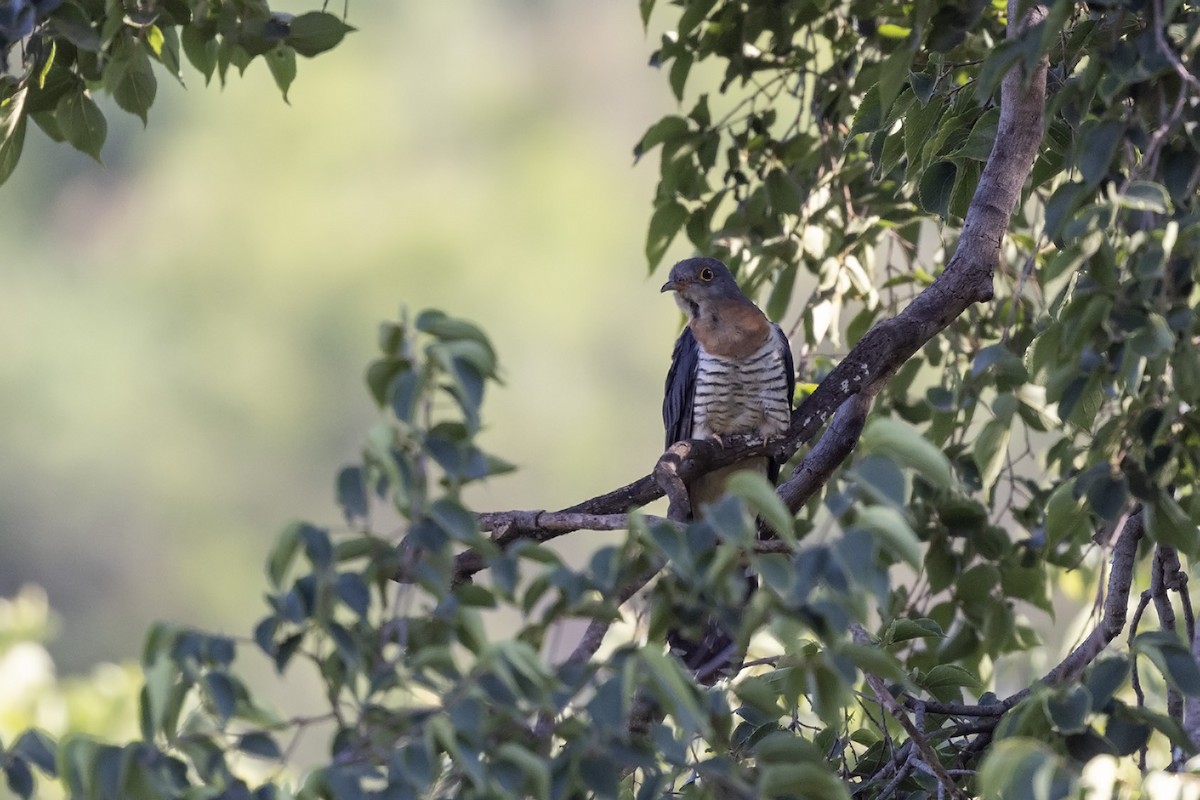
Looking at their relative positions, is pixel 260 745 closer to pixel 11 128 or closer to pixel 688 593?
pixel 688 593

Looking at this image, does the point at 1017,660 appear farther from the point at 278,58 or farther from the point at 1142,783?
the point at 278,58

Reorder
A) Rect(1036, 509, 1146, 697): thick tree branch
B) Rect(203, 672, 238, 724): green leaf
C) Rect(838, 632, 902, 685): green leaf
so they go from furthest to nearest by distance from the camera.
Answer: Rect(1036, 509, 1146, 697): thick tree branch < Rect(838, 632, 902, 685): green leaf < Rect(203, 672, 238, 724): green leaf

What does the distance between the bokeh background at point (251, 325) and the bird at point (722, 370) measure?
16.3 m

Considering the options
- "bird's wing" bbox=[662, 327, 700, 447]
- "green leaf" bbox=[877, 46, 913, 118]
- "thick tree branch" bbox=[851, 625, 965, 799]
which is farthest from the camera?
"bird's wing" bbox=[662, 327, 700, 447]

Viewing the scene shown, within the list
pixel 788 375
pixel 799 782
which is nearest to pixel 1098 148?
pixel 799 782

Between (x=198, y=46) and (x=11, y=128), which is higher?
(x=198, y=46)

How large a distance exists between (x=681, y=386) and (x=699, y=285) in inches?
13.2

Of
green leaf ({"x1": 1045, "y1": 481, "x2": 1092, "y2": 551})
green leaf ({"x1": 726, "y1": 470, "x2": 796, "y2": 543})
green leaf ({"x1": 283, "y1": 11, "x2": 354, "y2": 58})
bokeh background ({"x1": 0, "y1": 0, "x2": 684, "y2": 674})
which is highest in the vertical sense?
bokeh background ({"x1": 0, "y1": 0, "x2": 684, "y2": 674})

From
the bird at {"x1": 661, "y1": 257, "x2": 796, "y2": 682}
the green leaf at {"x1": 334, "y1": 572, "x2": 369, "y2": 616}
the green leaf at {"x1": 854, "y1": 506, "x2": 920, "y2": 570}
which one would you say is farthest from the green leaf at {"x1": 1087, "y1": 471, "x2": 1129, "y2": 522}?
the bird at {"x1": 661, "y1": 257, "x2": 796, "y2": 682}

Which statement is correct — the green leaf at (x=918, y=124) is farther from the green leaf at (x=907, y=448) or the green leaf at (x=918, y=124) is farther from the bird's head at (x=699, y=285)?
the bird's head at (x=699, y=285)

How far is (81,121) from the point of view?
2729 mm

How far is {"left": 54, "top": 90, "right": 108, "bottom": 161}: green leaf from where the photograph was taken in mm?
2719

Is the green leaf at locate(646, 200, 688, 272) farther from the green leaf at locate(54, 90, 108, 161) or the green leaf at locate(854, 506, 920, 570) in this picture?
the green leaf at locate(854, 506, 920, 570)

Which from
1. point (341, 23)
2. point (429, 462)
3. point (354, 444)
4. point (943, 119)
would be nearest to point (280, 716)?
point (429, 462)
